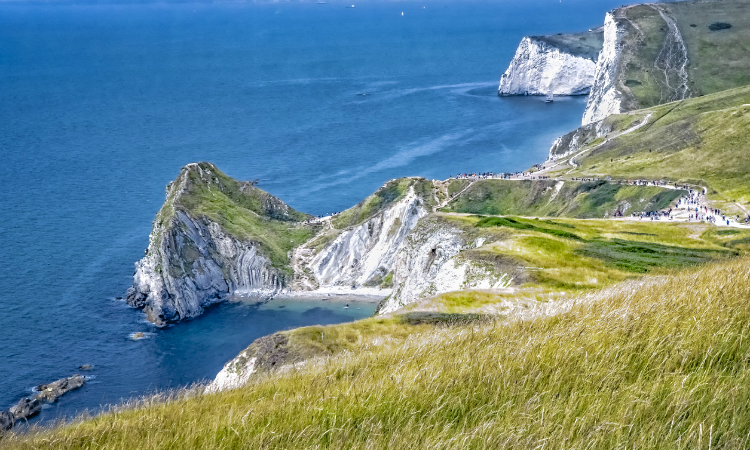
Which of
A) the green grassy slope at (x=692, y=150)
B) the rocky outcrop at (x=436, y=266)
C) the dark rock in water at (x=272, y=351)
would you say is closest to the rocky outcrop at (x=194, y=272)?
the rocky outcrop at (x=436, y=266)

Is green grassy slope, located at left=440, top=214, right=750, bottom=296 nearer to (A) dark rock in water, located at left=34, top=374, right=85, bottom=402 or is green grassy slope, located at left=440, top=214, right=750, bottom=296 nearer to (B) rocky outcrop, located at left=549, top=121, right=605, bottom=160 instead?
(A) dark rock in water, located at left=34, top=374, right=85, bottom=402

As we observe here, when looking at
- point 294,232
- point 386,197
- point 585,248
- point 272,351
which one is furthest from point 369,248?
point 272,351

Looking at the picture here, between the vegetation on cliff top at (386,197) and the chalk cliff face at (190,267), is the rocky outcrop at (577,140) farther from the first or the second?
the chalk cliff face at (190,267)

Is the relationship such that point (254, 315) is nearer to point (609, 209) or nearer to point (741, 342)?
point (609, 209)

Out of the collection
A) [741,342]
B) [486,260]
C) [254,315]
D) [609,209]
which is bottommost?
[254,315]

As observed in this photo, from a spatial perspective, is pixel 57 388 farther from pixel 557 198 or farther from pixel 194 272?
pixel 557 198

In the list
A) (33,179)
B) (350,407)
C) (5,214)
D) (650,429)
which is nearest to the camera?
(650,429)

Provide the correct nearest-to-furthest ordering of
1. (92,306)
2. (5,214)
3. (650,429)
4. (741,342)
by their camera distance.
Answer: (650,429) → (741,342) → (92,306) → (5,214)

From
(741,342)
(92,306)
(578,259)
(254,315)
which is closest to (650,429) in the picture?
(741,342)
